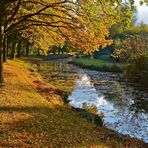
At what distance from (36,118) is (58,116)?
203 cm

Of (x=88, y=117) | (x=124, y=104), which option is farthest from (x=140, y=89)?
(x=88, y=117)

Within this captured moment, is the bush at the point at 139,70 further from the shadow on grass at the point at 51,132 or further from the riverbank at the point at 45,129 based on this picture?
the shadow on grass at the point at 51,132

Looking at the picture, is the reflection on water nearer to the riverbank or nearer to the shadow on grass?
the riverbank

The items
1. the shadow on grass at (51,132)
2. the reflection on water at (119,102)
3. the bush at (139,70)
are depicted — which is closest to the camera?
the shadow on grass at (51,132)

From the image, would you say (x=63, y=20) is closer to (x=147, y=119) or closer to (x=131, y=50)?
(x=147, y=119)

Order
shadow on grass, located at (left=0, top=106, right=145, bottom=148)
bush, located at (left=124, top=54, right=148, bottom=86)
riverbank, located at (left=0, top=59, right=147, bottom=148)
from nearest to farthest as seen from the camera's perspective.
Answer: shadow on grass, located at (left=0, top=106, right=145, bottom=148), riverbank, located at (left=0, top=59, right=147, bottom=148), bush, located at (left=124, top=54, right=148, bottom=86)

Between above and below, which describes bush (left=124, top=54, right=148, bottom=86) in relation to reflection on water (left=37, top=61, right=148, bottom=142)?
above

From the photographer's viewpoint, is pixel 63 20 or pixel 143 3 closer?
pixel 143 3

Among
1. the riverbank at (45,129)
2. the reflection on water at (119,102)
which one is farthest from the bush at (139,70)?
the riverbank at (45,129)

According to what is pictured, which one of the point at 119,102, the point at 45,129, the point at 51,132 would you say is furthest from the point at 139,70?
the point at 51,132

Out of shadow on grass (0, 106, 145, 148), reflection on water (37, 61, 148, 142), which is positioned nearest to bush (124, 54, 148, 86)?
reflection on water (37, 61, 148, 142)

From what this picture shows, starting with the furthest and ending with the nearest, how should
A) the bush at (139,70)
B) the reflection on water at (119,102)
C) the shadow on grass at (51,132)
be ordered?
the bush at (139,70) → the reflection on water at (119,102) → the shadow on grass at (51,132)

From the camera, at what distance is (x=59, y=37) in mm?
34719

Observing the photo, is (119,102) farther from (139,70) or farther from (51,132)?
(51,132)
